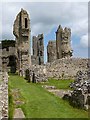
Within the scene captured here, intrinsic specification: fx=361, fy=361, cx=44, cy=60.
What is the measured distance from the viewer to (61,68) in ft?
124

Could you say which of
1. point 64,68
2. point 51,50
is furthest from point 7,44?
point 64,68

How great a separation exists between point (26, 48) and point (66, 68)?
8756 millimetres

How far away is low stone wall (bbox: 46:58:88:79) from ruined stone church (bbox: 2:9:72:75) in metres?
3.13

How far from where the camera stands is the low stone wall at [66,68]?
3684 cm

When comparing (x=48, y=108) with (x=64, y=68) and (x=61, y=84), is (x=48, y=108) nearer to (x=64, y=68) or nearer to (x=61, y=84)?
(x=61, y=84)

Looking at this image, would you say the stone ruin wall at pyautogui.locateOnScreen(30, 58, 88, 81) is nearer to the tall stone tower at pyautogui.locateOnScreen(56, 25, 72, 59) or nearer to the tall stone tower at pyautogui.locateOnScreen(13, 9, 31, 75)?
the tall stone tower at pyautogui.locateOnScreen(13, 9, 31, 75)

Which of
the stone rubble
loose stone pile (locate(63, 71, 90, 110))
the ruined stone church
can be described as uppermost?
the ruined stone church

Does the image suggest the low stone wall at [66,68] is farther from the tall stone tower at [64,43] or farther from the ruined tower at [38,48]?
the ruined tower at [38,48]

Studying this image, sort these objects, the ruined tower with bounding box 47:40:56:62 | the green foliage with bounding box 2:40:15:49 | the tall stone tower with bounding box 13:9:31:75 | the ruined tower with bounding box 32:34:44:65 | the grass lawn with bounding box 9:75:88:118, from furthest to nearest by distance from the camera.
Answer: the green foliage with bounding box 2:40:15:49, the ruined tower with bounding box 32:34:44:65, the ruined tower with bounding box 47:40:56:62, the tall stone tower with bounding box 13:9:31:75, the grass lawn with bounding box 9:75:88:118

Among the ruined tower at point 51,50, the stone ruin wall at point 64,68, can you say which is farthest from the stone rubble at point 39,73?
the ruined tower at point 51,50

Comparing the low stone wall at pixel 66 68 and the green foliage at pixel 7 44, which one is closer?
the low stone wall at pixel 66 68

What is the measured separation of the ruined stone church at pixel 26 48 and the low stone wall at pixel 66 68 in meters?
3.13

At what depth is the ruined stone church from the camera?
4525cm

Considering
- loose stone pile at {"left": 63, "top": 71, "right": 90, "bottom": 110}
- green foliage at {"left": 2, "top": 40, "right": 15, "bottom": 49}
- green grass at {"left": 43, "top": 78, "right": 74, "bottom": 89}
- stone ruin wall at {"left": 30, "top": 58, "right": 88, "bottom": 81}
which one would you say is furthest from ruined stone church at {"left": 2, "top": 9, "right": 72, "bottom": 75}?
loose stone pile at {"left": 63, "top": 71, "right": 90, "bottom": 110}
